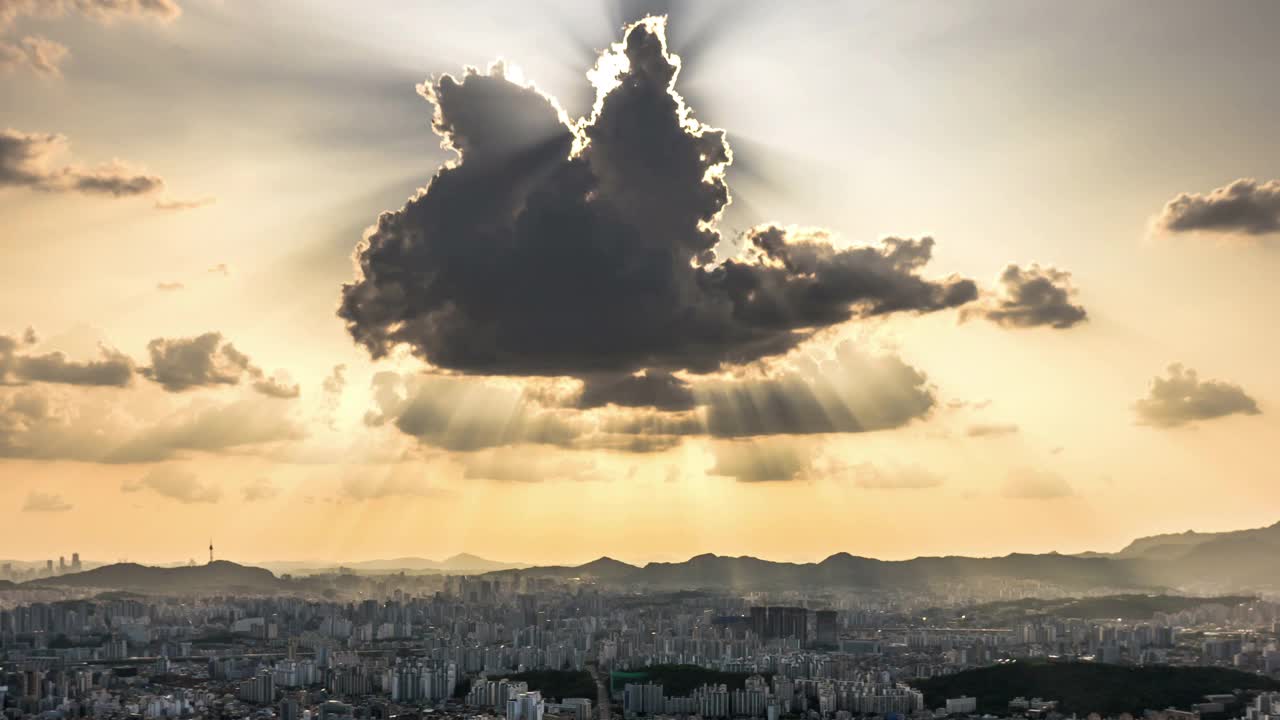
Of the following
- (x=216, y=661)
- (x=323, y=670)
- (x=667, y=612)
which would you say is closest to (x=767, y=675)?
(x=323, y=670)

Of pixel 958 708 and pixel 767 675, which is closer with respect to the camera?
pixel 958 708

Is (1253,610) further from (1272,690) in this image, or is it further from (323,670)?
(323,670)

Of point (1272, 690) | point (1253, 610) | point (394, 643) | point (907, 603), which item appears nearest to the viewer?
point (1272, 690)

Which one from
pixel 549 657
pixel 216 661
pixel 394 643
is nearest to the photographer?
pixel 216 661

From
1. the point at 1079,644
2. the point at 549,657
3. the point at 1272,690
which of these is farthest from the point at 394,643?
the point at 1272,690

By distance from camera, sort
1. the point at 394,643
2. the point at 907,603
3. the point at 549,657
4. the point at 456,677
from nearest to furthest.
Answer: the point at 456,677 → the point at 549,657 → the point at 394,643 → the point at 907,603

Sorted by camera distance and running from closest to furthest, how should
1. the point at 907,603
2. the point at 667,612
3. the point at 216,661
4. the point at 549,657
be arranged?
the point at 216,661, the point at 549,657, the point at 667,612, the point at 907,603

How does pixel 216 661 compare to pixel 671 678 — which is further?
pixel 216 661

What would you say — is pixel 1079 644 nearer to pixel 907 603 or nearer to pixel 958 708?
pixel 958 708
